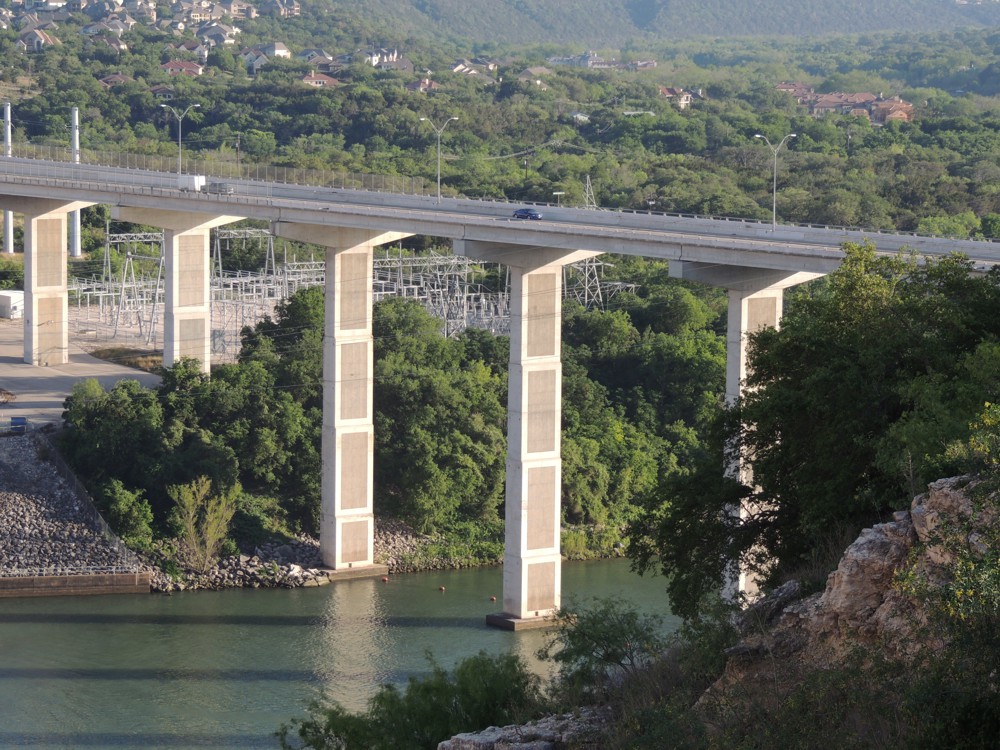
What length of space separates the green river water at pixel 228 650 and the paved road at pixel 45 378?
11.1 metres

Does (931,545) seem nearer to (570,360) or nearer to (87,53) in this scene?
(570,360)

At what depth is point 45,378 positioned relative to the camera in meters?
61.5

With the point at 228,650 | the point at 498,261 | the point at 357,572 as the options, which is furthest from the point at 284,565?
the point at 498,261

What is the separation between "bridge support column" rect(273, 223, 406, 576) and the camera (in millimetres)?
48781

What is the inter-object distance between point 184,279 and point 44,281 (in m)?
9.21

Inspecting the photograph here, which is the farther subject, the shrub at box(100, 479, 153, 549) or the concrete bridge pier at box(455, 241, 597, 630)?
the shrub at box(100, 479, 153, 549)

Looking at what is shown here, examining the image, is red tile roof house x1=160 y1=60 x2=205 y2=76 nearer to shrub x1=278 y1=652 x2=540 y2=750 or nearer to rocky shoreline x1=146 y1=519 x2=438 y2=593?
rocky shoreline x1=146 y1=519 x2=438 y2=593

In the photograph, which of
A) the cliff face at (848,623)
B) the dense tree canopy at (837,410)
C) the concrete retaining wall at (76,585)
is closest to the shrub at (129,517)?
the concrete retaining wall at (76,585)

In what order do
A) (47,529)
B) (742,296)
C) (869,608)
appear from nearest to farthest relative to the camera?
(869,608) → (742,296) → (47,529)

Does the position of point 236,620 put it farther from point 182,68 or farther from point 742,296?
point 182,68

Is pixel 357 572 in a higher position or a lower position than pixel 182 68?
lower

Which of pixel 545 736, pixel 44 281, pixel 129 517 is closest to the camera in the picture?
pixel 545 736

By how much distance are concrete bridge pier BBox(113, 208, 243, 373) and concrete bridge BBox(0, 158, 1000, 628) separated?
0.05 m

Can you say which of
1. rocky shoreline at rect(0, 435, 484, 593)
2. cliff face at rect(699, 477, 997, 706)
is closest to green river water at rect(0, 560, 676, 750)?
rocky shoreline at rect(0, 435, 484, 593)
